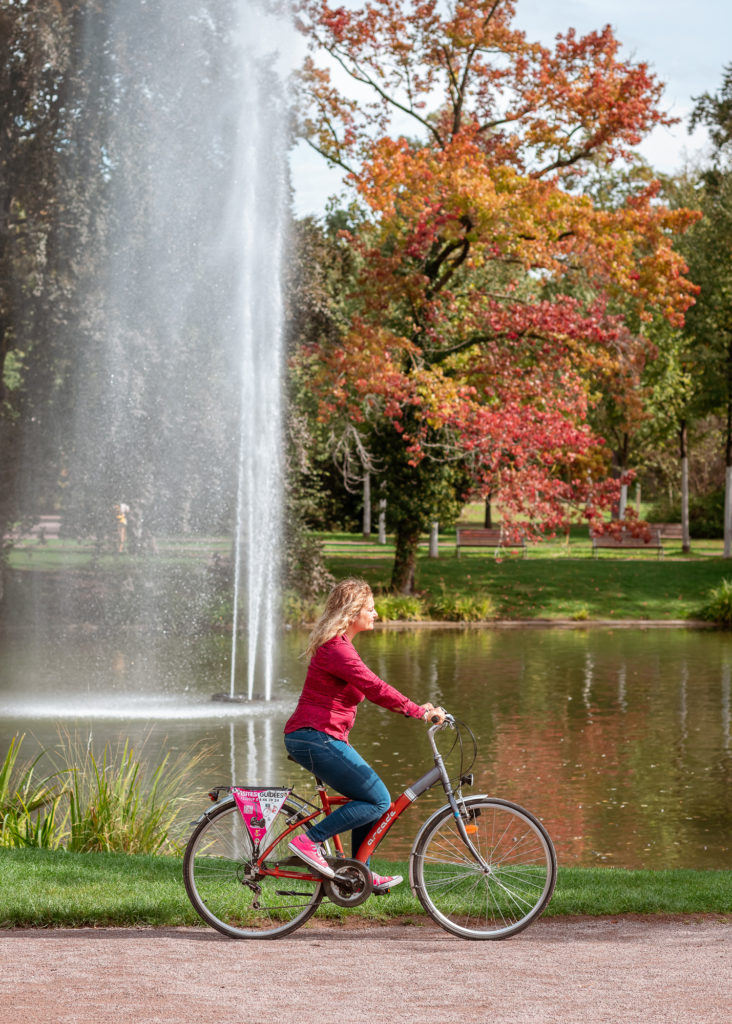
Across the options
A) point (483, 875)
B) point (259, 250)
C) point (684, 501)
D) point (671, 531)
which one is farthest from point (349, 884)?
point (671, 531)

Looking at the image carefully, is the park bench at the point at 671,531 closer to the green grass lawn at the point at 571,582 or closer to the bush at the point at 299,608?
the green grass lawn at the point at 571,582

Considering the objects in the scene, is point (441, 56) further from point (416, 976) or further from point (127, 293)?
point (416, 976)

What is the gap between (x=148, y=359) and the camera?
2600cm

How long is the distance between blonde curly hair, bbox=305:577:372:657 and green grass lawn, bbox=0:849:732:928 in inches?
59.4

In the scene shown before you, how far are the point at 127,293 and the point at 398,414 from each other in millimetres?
5944

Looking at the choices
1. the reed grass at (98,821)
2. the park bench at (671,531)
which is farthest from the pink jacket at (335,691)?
the park bench at (671,531)

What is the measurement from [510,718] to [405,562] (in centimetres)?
1429

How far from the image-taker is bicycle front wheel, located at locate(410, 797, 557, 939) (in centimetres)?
612

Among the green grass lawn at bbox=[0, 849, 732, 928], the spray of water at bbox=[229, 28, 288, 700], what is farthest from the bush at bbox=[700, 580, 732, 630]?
the green grass lawn at bbox=[0, 849, 732, 928]

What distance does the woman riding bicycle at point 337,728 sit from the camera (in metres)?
6.05

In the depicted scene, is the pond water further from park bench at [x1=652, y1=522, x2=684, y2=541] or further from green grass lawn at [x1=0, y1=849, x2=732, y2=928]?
park bench at [x1=652, y1=522, x2=684, y2=541]

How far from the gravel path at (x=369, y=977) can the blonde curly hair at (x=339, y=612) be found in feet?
4.52

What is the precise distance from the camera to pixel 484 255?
1169 inches

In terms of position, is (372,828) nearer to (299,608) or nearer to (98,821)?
(98,821)
